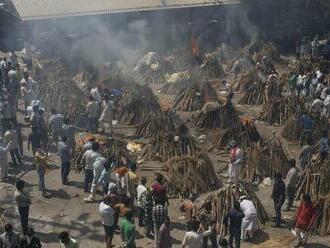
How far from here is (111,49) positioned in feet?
106

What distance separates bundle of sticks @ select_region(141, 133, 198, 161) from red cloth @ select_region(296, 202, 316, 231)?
5559 mm

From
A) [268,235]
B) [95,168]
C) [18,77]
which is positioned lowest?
[268,235]

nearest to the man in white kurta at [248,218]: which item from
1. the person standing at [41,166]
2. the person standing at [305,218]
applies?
the person standing at [305,218]

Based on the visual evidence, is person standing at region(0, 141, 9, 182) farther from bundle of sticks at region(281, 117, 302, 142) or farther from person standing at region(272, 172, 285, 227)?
bundle of sticks at region(281, 117, 302, 142)

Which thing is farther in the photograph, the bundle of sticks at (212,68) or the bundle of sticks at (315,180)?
the bundle of sticks at (212,68)

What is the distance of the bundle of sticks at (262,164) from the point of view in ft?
55.1

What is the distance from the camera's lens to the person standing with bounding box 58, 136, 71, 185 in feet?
51.7

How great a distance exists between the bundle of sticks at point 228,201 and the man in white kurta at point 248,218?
45cm

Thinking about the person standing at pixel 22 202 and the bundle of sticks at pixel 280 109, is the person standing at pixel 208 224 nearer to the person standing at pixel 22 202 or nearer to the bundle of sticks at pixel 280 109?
the person standing at pixel 22 202

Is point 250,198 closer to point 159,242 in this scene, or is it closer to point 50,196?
point 159,242

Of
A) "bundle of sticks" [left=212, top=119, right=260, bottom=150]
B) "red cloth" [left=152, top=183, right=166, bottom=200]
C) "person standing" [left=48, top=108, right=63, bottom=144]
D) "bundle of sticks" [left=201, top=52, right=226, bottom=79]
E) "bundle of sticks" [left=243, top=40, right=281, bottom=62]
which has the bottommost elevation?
"red cloth" [left=152, top=183, right=166, bottom=200]

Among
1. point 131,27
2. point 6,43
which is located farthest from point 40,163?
point 131,27

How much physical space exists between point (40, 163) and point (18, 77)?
8.33 m

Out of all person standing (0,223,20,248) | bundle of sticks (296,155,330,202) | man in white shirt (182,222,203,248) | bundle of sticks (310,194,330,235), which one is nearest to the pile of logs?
bundle of sticks (296,155,330,202)
